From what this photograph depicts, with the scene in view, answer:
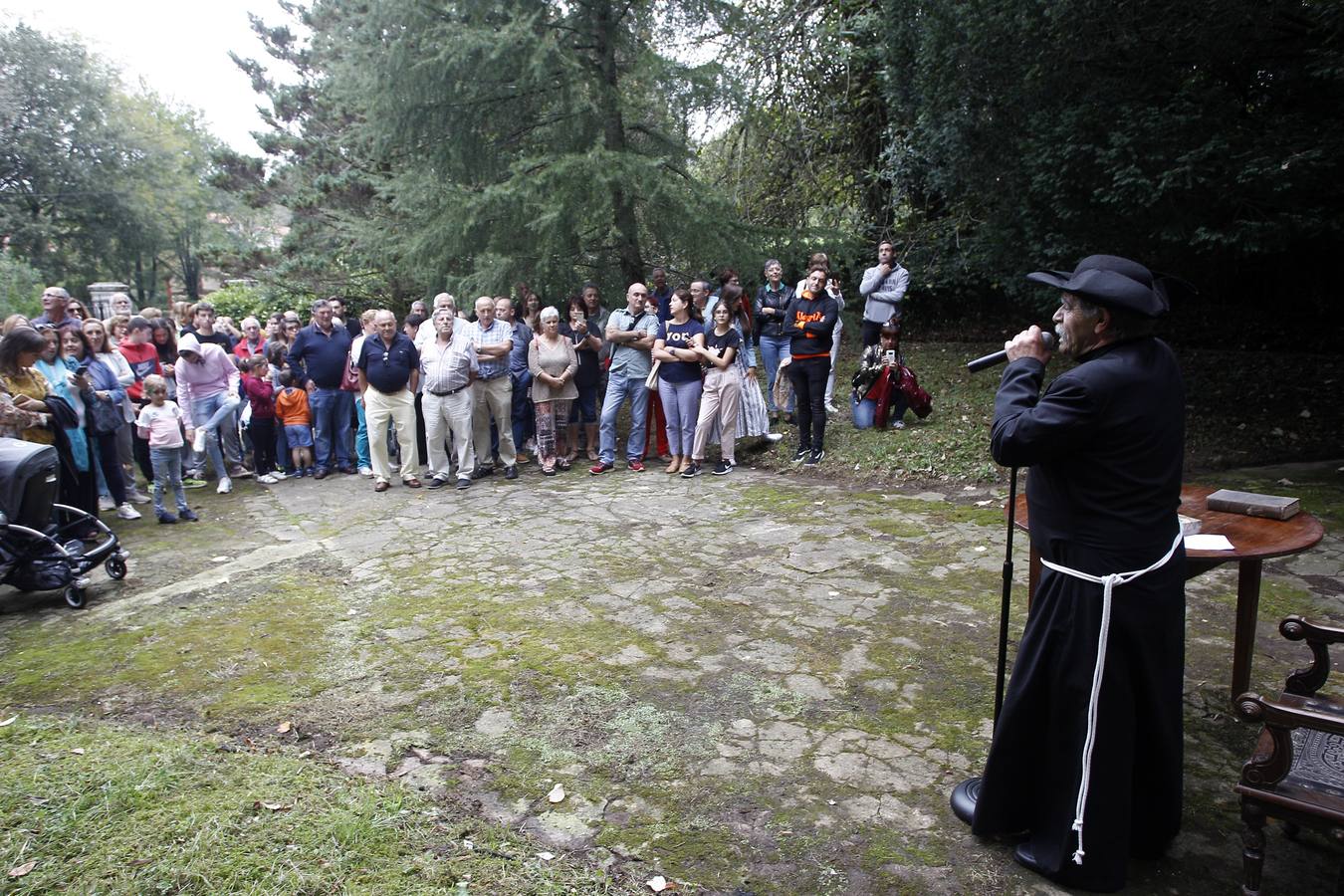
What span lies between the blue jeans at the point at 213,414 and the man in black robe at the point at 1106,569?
29.6ft

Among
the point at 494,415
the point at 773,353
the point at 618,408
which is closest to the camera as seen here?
the point at 494,415

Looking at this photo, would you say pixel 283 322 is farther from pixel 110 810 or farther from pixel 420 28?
pixel 110 810

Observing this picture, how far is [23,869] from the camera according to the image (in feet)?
10.2

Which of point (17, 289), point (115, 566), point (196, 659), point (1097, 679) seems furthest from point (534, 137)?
point (17, 289)

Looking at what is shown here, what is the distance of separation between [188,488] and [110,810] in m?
7.32

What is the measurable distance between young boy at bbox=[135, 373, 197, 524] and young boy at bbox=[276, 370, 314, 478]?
1926 mm

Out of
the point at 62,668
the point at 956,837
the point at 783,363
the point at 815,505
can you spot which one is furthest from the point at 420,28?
the point at 956,837

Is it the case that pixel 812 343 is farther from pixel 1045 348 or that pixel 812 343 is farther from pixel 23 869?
pixel 23 869

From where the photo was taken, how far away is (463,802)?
353 centimetres

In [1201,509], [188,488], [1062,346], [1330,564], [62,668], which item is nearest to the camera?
[1062,346]

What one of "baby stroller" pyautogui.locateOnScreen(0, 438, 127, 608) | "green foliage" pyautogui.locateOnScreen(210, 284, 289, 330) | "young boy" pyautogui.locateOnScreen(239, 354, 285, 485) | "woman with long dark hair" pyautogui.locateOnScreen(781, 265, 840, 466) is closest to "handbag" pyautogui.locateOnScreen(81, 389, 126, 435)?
"young boy" pyautogui.locateOnScreen(239, 354, 285, 485)

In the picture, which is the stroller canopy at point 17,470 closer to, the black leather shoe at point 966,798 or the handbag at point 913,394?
the black leather shoe at point 966,798

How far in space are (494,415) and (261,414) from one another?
287 cm

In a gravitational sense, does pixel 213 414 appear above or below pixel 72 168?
below
